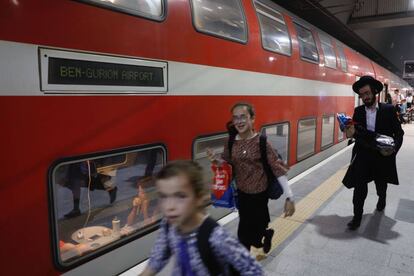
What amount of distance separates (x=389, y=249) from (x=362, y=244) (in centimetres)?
23

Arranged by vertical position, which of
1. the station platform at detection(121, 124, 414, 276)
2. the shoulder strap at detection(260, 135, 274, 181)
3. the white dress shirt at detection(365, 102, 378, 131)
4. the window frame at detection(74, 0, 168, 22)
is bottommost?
the station platform at detection(121, 124, 414, 276)

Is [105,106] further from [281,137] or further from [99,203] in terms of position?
A: [281,137]

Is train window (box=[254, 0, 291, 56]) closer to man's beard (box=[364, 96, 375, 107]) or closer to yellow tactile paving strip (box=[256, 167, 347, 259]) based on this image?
man's beard (box=[364, 96, 375, 107])

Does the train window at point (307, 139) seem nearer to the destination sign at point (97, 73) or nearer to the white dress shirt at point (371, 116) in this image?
the white dress shirt at point (371, 116)

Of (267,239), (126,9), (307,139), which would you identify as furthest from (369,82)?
(307,139)

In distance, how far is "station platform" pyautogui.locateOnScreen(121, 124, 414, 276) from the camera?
284cm

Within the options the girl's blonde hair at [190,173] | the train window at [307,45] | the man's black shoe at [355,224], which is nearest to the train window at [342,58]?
the train window at [307,45]

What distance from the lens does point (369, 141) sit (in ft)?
11.4

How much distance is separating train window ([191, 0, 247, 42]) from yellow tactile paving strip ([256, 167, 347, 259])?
2013mm

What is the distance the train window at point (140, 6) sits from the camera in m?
2.17

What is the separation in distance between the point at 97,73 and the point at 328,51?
5888 millimetres

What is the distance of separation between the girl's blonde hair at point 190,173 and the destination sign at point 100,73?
1.06m

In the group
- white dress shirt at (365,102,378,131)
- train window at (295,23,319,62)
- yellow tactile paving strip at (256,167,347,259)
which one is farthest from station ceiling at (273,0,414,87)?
white dress shirt at (365,102,378,131)

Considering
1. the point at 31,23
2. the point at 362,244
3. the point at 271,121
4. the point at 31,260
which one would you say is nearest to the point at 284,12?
the point at 271,121
